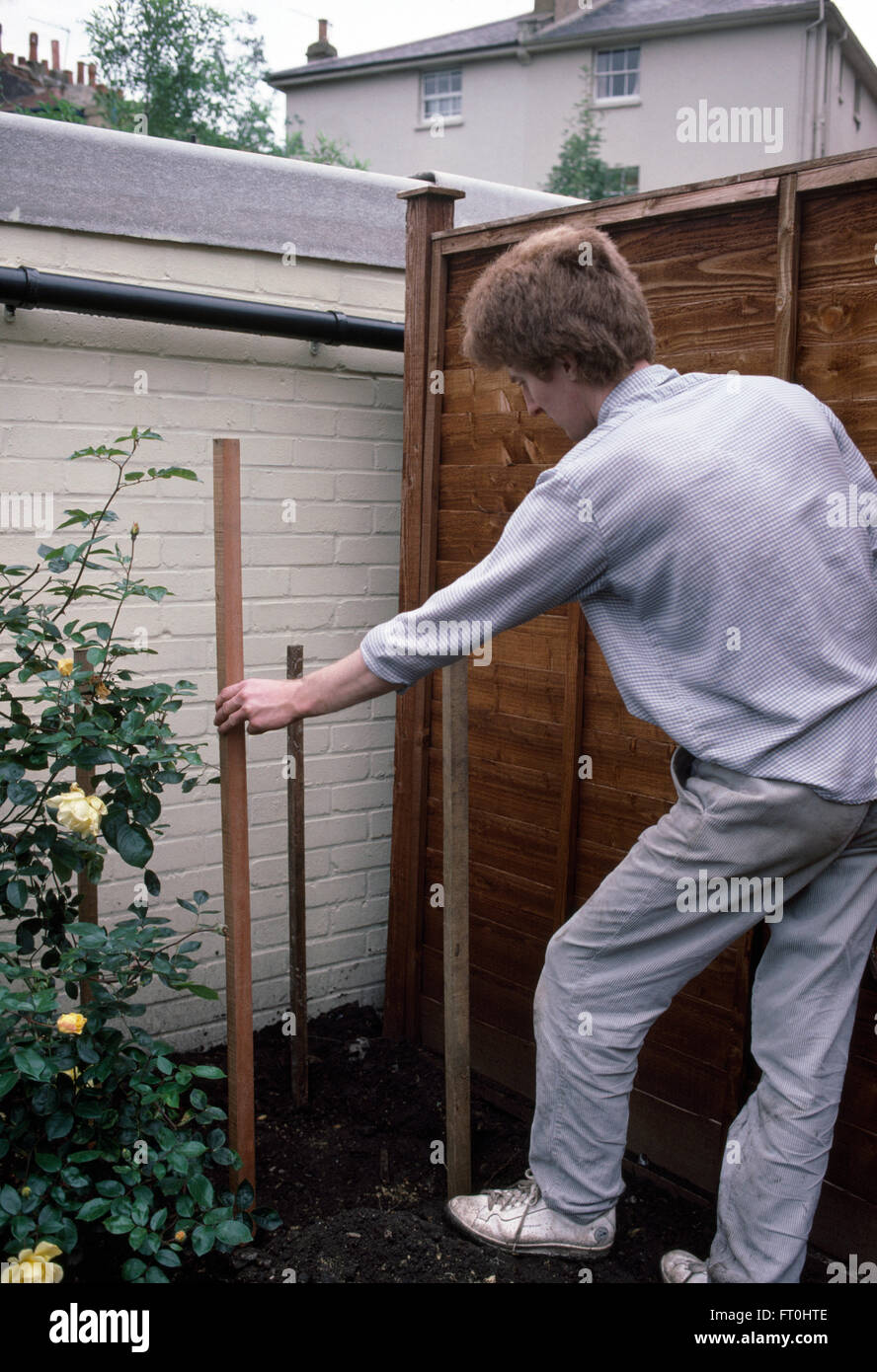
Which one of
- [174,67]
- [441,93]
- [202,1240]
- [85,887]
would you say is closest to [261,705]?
[85,887]

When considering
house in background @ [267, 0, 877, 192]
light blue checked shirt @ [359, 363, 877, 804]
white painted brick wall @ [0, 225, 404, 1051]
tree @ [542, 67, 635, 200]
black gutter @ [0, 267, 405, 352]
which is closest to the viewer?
light blue checked shirt @ [359, 363, 877, 804]

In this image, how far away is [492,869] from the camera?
324cm

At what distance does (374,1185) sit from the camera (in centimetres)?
280

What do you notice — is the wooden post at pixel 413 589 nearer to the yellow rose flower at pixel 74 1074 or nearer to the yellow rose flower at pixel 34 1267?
the yellow rose flower at pixel 74 1074

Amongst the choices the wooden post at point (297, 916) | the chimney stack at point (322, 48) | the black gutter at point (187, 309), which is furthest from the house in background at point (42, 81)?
the wooden post at point (297, 916)

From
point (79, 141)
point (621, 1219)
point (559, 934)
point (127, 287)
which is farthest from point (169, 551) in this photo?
point (621, 1219)

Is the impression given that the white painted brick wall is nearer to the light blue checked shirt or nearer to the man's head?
the man's head

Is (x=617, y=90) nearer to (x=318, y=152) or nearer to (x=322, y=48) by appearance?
(x=318, y=152)

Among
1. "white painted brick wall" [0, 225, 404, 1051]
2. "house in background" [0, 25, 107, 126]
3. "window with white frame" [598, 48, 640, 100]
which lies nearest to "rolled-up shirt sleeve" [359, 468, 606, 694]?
"white painted brick wall" [0, 225, 404, 1051]

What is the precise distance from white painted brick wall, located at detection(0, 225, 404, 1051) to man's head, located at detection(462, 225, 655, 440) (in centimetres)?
125

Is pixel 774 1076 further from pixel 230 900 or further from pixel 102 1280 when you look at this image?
pixel 102 1280

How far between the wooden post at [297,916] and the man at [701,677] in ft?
2.83

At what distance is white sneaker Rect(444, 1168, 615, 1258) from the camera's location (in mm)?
2357

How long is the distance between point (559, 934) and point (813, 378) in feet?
3.90
